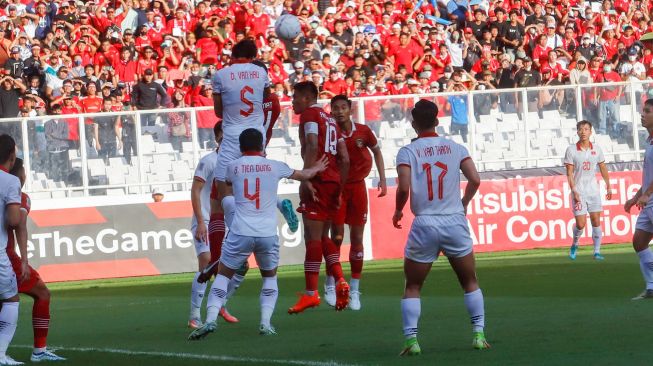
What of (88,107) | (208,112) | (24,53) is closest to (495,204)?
(208,112)

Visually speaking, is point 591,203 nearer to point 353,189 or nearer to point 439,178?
point 353,189

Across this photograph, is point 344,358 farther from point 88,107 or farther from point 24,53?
point 24,53

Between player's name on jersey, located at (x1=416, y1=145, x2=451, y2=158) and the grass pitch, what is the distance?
1.52 meters

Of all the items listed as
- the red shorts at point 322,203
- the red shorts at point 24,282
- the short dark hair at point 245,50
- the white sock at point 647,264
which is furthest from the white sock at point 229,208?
the white sock at point 647,264

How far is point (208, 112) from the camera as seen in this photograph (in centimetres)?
2467

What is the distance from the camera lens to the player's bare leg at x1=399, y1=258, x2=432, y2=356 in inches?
392

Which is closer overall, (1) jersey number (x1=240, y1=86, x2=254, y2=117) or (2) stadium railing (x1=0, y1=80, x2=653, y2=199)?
(1) jersey number (x1=240, y1=86, x2=254, y2=117)

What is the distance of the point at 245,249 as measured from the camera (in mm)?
11625

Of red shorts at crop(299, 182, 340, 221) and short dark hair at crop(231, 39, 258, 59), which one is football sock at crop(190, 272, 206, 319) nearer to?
red shorts at crop(299, 182, 340, 221)

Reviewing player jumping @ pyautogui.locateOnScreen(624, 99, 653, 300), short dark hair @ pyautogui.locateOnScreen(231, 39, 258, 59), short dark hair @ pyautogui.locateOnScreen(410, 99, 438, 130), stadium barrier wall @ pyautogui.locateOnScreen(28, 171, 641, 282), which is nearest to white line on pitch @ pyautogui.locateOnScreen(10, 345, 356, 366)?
short dark hair @ pyautogui.locateOnScreen(410, 99, 438, 130)

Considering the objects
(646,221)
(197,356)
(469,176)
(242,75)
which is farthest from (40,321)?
(646,221)

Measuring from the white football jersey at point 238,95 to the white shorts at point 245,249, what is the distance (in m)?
1.23

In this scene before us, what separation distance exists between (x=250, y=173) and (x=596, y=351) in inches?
136

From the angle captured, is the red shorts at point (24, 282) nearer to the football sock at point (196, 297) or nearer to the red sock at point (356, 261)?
the football sock at point (196, 297)
